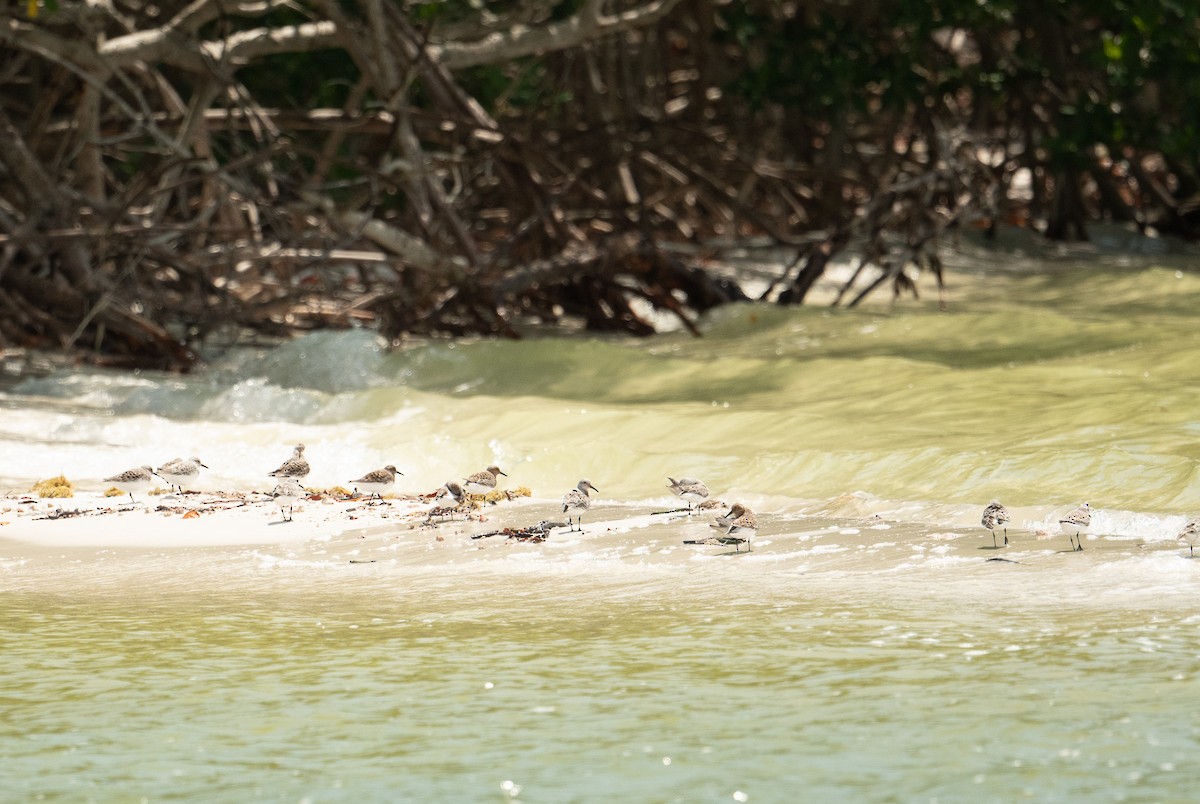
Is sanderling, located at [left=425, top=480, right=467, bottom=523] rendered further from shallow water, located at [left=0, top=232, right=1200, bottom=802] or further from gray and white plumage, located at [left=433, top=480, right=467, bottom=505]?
shallow water, located at [left=0, top=232, right=1200, bottom=802]

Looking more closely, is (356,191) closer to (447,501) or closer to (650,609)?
(447,501)

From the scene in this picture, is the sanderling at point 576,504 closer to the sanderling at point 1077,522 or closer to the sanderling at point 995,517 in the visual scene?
the sanderling at point 995,517

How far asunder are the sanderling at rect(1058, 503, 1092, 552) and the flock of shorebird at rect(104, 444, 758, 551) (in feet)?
3.20

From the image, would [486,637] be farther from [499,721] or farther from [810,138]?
[810,138]

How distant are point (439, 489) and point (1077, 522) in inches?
96.9

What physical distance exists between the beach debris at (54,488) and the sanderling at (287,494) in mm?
924

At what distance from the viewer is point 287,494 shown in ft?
21.4

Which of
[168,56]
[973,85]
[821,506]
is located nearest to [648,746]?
[821,506]

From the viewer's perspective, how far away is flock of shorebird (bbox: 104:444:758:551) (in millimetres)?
5676

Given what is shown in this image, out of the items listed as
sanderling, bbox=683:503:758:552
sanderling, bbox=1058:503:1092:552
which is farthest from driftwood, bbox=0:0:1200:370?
sanderling, bbox=1058:503:1092:552

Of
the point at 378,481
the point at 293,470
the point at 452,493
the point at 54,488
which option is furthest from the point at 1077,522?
the point at 54,488

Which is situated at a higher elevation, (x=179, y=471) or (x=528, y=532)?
(x=179, y=471)

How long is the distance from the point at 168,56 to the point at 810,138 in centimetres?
906

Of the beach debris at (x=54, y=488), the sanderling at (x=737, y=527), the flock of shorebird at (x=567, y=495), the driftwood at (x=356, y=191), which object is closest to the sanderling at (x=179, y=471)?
the flock of shorebird at (x=567, y=495)
